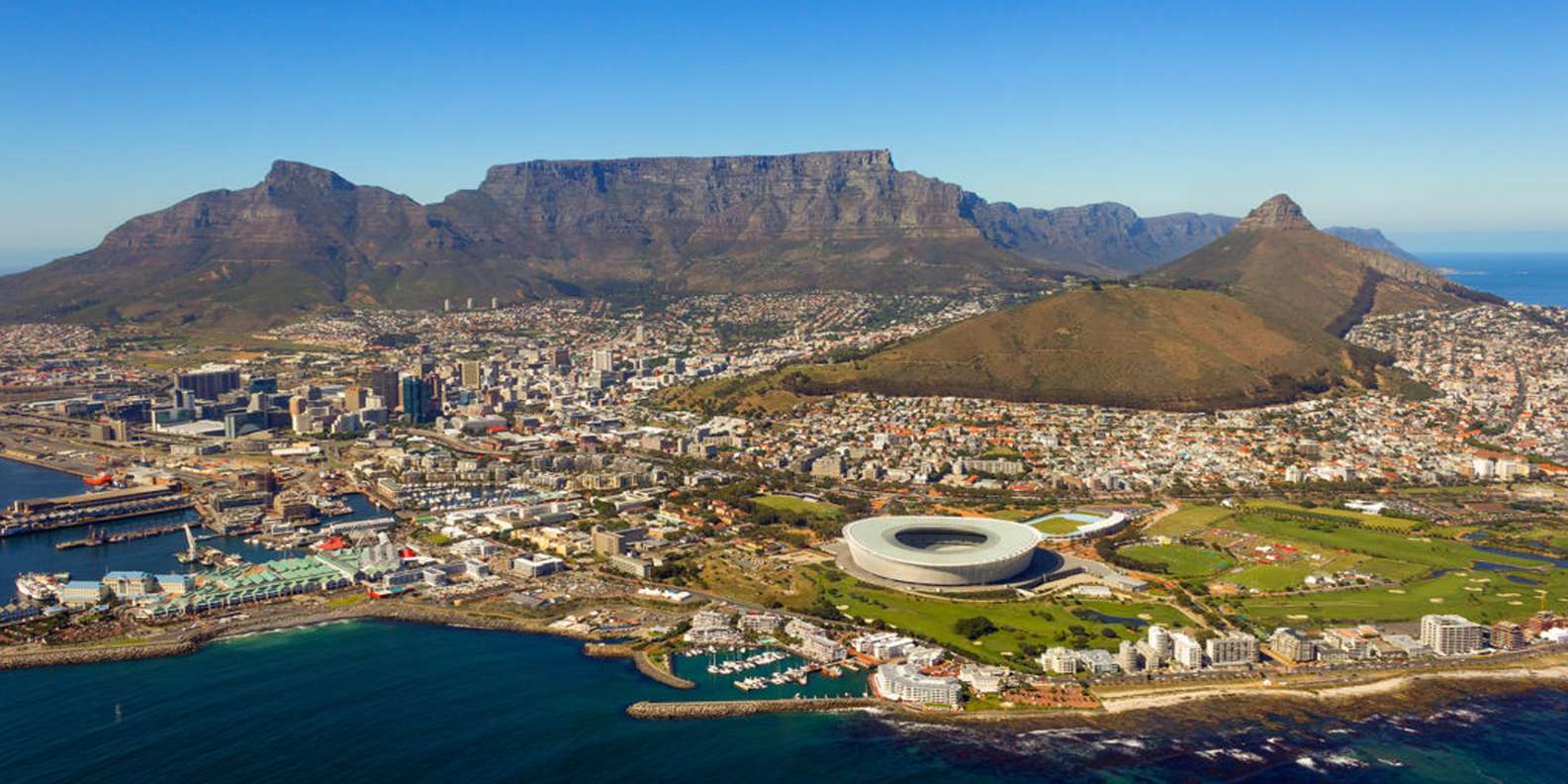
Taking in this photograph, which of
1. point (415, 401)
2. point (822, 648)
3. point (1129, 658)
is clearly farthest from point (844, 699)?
point (415, 401)

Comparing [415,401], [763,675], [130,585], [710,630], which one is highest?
[415,401]

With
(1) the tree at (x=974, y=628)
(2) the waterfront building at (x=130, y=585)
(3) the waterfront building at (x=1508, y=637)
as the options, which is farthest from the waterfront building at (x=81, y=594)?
(3) the waterfront building at (x=1508, y=637)

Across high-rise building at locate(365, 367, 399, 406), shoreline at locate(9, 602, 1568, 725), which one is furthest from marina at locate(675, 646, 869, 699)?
high-rise building at locate(365, 367, 399, 406)

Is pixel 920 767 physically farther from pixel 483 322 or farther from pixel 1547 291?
pixel 1547 291

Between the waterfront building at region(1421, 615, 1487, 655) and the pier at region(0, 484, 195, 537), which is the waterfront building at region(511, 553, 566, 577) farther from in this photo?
the waterfront building at region(1421, 615, 1487, 655)

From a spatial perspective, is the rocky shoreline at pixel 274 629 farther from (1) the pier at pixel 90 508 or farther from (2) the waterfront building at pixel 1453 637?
(2) the waterfront building at pixel 1453 637

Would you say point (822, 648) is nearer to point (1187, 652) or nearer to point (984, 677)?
point (984, 677)
